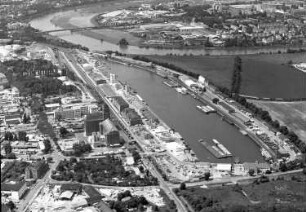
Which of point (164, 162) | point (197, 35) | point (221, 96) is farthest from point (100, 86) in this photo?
point (197, 35)

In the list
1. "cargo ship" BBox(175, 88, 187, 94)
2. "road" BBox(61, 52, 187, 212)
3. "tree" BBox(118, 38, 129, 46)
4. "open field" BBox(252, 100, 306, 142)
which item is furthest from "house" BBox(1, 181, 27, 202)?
"tree" BBox(118, 38, 129, 46)

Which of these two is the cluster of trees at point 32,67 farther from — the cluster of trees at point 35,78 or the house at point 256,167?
the house at point 256,167

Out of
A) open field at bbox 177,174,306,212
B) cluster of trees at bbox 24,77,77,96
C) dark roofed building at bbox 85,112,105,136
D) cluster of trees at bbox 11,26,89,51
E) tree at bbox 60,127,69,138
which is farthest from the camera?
cluster of trees at bbox 11,26,89,51

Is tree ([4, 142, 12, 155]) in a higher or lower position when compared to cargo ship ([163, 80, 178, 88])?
lower

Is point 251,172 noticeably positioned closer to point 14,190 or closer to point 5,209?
point 14,190

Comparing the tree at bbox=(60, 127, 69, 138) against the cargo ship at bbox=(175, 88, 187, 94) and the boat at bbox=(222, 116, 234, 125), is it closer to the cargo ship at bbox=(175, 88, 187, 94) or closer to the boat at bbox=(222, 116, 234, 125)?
the boat at bbox=(222, 116, 234, 125)
